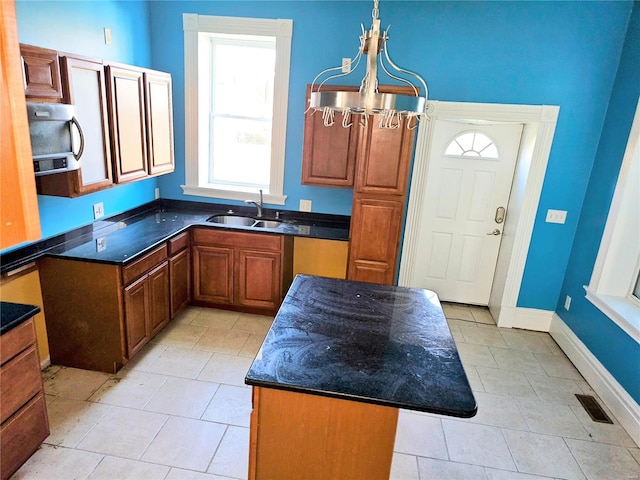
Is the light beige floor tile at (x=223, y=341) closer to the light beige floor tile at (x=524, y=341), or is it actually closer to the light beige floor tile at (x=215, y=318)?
the light beige floor tile at (x=215, y=318)

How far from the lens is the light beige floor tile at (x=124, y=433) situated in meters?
2.15

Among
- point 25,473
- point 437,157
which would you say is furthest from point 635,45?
point 25,473

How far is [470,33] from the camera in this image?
3.31m

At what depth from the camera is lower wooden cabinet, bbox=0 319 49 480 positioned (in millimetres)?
1819

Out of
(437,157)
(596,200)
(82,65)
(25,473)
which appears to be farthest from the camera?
(437,157)

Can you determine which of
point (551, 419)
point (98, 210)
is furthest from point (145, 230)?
point (551, 419)

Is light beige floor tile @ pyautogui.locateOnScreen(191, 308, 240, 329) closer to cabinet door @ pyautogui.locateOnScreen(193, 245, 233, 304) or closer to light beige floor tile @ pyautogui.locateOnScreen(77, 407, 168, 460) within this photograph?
cabinet door @ pyautogui.locateOnScreen(193, 245, 233, 304)

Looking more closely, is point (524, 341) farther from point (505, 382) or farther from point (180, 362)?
point (180, 362)

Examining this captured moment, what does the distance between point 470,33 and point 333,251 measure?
7.33 feet

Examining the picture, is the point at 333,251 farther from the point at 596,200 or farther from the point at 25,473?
the point at 25,473

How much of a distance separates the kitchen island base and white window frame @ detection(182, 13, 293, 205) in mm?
2520

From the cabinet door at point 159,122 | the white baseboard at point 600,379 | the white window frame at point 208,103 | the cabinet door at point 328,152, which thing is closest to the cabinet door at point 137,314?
the cabinet door at point 159,122

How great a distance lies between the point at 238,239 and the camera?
3.48 m

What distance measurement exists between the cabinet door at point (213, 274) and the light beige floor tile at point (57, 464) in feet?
5.61
